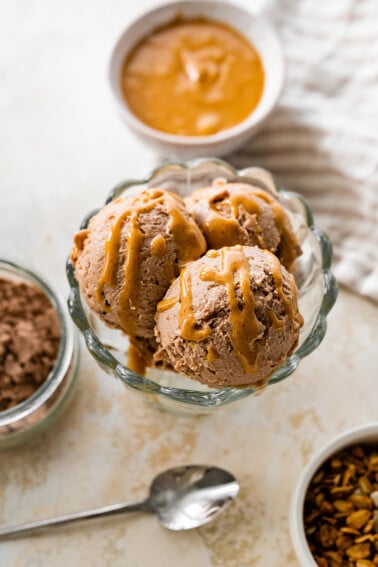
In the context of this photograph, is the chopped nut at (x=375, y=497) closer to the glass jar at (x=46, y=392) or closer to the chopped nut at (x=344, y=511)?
the chopped nut at (x=344, y=511)

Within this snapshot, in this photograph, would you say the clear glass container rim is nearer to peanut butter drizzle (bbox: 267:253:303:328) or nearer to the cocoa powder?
the cocoa powder

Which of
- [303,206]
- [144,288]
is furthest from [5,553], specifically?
[303,206]

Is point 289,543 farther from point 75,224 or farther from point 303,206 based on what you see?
point 75,224

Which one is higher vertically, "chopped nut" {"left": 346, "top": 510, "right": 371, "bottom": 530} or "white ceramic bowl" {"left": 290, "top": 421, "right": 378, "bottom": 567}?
"white ceramic bowl" {"left": 290, "top": 421, "right": 378, "bottom": 567}

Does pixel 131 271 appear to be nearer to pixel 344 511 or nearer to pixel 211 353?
pixel 211 353

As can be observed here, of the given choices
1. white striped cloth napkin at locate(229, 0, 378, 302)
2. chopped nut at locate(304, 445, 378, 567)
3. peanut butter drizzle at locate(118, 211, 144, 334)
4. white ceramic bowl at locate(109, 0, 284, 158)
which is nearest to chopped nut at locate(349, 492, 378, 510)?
chopped nut at locate(304, 445, 378, 567)

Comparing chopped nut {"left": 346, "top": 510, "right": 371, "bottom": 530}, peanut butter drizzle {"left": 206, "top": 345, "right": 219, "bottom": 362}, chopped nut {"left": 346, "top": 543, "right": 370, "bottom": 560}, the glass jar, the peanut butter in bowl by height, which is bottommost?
chopped nut {"left": 346, "top": 543, "right": 370, "bottom": 560}

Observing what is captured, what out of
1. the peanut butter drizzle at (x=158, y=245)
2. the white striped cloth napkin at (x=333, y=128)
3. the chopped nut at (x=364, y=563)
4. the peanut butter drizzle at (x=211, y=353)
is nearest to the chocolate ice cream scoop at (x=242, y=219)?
the peanut butter drizzle at (x=158, y=245)
